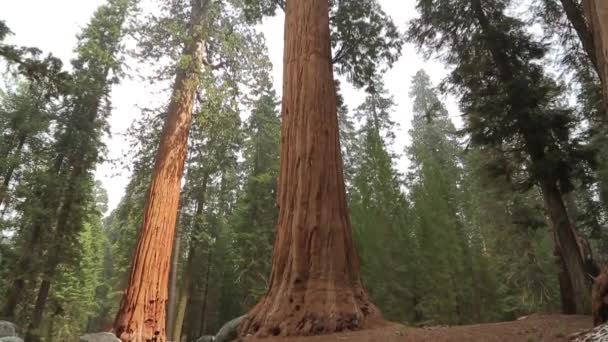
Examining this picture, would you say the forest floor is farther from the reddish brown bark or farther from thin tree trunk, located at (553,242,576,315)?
thin tree trunk, located at (553,242,576,315)

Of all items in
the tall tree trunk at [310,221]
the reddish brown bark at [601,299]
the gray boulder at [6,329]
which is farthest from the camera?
the gray boulder at [6,329]

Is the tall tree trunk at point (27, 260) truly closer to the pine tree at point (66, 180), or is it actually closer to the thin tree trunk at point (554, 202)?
the pine tree at point (66, 180)

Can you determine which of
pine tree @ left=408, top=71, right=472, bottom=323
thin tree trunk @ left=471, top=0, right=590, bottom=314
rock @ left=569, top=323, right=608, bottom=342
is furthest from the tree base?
pine tree @ left=408, top=71, right=472, bottom=323

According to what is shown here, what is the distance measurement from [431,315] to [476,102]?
977 cm

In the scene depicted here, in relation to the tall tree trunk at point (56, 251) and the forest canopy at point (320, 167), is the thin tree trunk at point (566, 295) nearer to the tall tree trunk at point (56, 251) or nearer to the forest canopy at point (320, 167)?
the forest canopy at point (320, 167)

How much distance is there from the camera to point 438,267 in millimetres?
17609

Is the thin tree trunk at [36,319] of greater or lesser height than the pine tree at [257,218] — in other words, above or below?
below

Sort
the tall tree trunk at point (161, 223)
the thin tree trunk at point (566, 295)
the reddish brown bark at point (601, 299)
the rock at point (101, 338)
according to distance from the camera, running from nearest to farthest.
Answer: the reddish brown bark at point (601, 299) < the rock at point (101, 338) < the tall tree trunk at point (161, 223) < the thin tree trunk at point (566, 295)

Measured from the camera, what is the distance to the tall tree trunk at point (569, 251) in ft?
28.4

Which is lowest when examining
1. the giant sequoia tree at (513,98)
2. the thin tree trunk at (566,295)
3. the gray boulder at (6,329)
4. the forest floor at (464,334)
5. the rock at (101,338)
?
the gray boulder at (6,329)

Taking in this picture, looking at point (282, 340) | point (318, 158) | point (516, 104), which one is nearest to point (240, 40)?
point (318, 158)

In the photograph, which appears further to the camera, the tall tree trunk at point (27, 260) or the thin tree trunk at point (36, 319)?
the tall tree trunk at point (27, 260)

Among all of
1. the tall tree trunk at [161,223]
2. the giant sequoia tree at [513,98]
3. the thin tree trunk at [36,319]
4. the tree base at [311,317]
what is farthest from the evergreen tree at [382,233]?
the thin tree trunk at [36,319]

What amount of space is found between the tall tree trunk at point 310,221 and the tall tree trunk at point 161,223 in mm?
3233
